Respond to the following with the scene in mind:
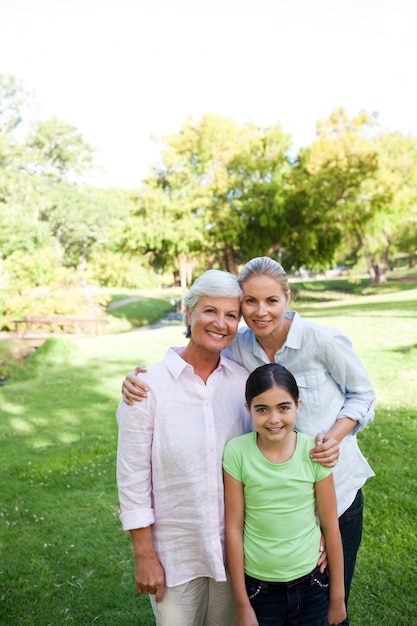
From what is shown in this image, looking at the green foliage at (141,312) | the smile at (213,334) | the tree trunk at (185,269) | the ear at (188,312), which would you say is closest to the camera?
the smile at (213,334)

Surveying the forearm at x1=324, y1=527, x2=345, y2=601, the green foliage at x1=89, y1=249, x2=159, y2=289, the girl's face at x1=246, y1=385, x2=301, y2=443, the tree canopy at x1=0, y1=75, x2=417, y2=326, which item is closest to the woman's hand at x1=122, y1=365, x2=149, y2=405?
the girl's face at x1=246, y1=385, x2=301, y2=443

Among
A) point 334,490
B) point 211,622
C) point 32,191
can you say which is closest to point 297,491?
A: point 334,490

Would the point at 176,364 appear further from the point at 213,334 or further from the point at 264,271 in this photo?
the point at 264,271

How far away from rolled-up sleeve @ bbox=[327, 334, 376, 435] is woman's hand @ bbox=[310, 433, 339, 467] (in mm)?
213

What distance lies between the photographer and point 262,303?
2.37 metres

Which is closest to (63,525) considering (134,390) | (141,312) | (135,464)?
(135,464)

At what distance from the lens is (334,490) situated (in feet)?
7.67

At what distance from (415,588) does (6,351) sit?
1500 centimetres

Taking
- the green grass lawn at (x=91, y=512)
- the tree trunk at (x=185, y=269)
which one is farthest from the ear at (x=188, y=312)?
the tree trunk at (x=185, y=269)

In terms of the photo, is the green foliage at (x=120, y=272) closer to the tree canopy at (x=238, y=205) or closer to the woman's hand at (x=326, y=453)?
the tree canopy at (x=238, y=205)

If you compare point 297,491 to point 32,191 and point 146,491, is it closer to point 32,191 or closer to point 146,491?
point 146,491

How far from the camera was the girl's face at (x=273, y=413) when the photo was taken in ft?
7.29

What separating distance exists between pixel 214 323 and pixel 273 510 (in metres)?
0.82

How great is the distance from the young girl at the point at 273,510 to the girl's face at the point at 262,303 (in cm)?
21
